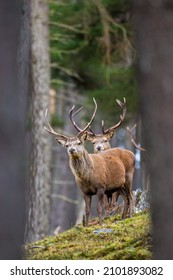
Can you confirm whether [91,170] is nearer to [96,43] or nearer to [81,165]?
[81,165]

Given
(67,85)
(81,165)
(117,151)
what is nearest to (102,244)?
(81,165)

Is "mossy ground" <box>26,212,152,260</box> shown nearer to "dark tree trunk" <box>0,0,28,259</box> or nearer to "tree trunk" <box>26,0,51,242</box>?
"dark tree trunk" <box>0,0,28,259</box>

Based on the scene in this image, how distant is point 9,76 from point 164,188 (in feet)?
5.29

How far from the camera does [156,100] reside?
6047 mm

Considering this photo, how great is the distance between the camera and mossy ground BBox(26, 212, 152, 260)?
9992mm

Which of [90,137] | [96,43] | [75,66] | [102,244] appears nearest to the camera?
[102,244]

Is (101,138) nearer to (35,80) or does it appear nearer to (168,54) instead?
(35,80)

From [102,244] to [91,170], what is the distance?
1656mm

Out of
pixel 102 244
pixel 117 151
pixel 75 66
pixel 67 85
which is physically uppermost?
pixel 75 66

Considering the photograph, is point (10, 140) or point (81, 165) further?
point (81, 165)

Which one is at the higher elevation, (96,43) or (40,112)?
(96,43)

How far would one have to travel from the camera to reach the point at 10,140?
6.80 meters

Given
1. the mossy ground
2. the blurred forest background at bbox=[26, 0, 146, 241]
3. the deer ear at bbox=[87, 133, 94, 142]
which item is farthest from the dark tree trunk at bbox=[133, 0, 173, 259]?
the blurred forest background at bbox=[26, 0, 146, 241]
